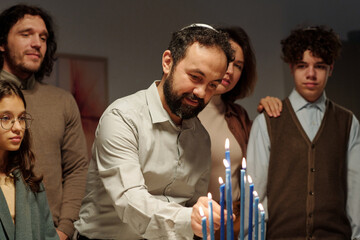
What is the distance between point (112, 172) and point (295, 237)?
3.81 ft

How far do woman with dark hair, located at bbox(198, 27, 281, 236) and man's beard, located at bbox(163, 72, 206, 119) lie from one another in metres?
0.72

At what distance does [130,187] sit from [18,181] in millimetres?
452

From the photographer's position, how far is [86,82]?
3.02m

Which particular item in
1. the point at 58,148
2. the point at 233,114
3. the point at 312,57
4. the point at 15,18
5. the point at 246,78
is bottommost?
the point at 58,148

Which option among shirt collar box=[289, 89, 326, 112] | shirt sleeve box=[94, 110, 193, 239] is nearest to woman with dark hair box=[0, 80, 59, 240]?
shirt sleeve box=[94, 110, 193, 239]

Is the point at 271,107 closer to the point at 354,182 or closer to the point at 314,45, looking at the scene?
the point at 314,45

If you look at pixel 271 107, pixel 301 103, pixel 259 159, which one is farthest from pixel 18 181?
pixel 301 103

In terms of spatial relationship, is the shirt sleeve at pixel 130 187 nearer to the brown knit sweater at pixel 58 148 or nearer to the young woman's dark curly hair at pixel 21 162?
the young woman's dark curly hair at pixel 21 162

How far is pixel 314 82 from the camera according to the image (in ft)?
8.19

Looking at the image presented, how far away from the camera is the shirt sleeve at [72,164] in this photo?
2207 millimetres

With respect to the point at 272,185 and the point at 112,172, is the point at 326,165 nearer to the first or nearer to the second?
the point at 272,185

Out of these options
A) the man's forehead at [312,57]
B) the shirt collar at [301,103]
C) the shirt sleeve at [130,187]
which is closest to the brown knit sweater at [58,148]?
the shirt sleeve at [130,187]

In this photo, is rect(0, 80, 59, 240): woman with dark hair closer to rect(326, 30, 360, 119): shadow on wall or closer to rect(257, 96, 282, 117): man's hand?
rect(257, 96, 282, 117): man's hand

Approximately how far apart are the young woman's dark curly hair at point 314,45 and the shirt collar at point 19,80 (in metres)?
1.31
